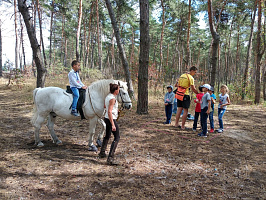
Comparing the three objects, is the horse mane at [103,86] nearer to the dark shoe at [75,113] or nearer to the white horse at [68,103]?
the white horse at [68,103]

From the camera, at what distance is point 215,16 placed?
56.8ft

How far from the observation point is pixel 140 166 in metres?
3.55

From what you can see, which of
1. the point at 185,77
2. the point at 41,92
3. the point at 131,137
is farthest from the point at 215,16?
the point at 41,92

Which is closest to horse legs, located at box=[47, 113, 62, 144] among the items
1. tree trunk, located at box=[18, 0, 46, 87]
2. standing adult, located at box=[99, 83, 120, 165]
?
standing adult, located at box=[99, 83, 120, 165]

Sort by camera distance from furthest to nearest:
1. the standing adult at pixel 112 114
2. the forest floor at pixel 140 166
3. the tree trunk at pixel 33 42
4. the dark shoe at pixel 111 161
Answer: the tree trunk at pixel 33 42
the dark shoe at pixel 111 161
the standing adult at pixel 112 114
the forest floor at pixel 140 166

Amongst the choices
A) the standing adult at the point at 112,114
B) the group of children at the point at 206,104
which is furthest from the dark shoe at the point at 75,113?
the group of children at the point at 206,104

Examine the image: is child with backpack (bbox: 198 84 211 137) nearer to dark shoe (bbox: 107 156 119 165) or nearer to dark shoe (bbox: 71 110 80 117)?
dark shoe (bbox: 107 156 119 165)

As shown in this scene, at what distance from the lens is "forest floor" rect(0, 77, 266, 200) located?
107 inches

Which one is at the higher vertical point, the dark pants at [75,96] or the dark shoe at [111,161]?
the dark pants at [75,96]

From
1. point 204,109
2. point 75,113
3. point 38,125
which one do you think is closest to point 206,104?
point 204,109

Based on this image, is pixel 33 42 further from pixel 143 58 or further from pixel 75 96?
pixel 75 96

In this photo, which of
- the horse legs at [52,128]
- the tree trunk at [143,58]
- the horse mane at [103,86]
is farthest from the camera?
the tree trunk at [143,58]

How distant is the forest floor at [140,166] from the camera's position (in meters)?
2.72

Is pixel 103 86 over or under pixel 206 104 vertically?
over
